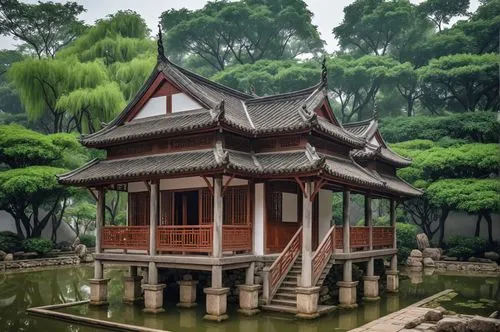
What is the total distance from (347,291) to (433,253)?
18.4 m

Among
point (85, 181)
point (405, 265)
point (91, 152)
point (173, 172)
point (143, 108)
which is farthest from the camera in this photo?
point (91, 152)

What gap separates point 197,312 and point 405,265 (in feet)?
67.7

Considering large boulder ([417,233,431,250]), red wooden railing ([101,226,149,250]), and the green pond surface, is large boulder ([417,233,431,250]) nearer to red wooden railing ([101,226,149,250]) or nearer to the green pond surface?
the green pond surface

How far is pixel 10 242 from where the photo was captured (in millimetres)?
32219

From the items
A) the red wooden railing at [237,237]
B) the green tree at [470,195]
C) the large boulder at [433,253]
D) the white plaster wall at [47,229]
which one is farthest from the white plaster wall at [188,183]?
the white plaster wall at [47,229]

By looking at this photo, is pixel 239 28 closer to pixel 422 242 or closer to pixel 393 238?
pixel 422 242

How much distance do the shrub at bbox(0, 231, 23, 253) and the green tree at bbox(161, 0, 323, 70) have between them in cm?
3203

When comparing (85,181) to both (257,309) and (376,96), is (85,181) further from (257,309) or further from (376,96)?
(376,96)

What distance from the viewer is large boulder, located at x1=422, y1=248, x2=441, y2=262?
3362 cm

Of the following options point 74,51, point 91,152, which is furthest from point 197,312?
point 74,51

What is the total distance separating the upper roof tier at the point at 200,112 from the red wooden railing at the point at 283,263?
12.3ft

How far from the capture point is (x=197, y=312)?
16.2 meters

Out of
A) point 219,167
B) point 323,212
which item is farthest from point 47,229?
point 219,167

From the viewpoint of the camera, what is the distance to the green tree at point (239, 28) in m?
56.5
